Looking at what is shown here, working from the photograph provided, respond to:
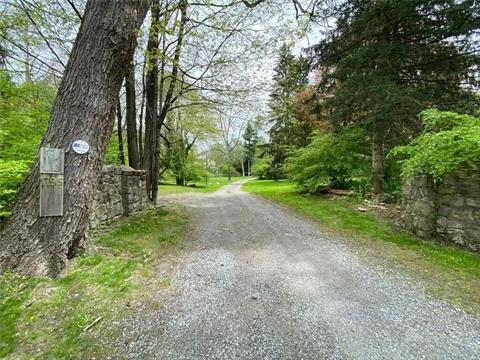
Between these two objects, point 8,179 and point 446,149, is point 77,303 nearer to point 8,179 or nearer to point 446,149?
point 8,179

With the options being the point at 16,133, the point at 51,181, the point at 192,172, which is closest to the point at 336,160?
the point at 51,181

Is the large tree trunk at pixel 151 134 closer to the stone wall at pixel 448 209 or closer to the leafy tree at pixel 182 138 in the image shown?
the stone wall at pixel 448 209

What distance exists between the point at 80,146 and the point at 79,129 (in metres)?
0.18

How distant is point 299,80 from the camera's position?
779 centimetres

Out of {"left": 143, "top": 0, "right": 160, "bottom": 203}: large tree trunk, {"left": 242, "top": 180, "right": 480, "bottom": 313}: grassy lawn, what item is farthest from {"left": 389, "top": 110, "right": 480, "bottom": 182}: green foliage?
{"left": 143, "top": 0, "right": 160, "bottom": 203}: large tree trunk

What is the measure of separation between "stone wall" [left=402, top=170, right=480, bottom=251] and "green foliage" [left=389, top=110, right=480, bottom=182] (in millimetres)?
176

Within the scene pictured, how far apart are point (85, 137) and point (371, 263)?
3.79 m

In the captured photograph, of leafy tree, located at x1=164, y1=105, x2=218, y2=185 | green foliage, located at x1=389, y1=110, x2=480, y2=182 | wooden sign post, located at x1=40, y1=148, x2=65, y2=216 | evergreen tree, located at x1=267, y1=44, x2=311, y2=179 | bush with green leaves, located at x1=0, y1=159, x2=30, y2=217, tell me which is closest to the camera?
wooden sign post, located at x1=40, y1=148, x2=65, y2=216

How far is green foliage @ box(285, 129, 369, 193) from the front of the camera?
297 inches

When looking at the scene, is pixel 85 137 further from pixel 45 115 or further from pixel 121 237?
pixel 45 115

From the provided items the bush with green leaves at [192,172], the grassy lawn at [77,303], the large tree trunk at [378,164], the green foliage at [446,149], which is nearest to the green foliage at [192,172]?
the bush with green leaves at [192,172]

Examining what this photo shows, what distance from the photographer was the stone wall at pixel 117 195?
4.43m

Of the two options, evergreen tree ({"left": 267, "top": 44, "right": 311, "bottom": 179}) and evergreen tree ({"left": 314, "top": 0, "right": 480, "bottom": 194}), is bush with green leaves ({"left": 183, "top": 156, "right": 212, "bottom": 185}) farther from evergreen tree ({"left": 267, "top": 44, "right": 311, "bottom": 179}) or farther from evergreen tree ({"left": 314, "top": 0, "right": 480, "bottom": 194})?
evergreen tree ({"left": 314, "top": 0, "right": 480, "bottom": 194})

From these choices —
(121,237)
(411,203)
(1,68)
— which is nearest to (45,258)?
(121,237)
